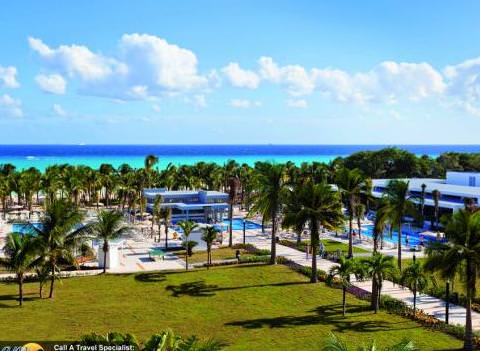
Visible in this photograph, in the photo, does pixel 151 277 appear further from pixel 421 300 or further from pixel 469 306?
pixel 469 306

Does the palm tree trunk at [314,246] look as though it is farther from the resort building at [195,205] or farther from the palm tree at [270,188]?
the resort building at [195,205]

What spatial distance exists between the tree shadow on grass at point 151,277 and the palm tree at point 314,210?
31.0 feet

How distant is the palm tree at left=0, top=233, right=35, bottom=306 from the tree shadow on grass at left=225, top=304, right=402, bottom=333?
12.2m

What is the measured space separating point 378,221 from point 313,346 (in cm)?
1738

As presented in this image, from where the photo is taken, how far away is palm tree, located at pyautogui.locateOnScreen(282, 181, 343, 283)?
3447 centimetres

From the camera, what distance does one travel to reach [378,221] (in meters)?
37.7

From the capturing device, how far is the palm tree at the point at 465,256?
2203cm

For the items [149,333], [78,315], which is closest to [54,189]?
[78,315]

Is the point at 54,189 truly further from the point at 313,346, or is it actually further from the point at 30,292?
the point at 313,346

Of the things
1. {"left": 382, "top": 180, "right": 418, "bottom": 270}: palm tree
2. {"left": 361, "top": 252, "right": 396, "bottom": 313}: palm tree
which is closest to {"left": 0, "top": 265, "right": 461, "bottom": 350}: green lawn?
{"left": 361, "top": 252, "right": 396, "bottom": 313}: palm tree

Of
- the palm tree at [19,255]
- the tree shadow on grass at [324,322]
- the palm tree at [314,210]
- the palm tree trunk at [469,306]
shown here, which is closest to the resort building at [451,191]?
the palm tree at [314,210]

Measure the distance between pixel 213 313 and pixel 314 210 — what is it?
1101cm

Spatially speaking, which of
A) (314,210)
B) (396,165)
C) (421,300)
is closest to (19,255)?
(314,210)

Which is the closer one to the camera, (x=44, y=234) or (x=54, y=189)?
(x=44, y=234)
